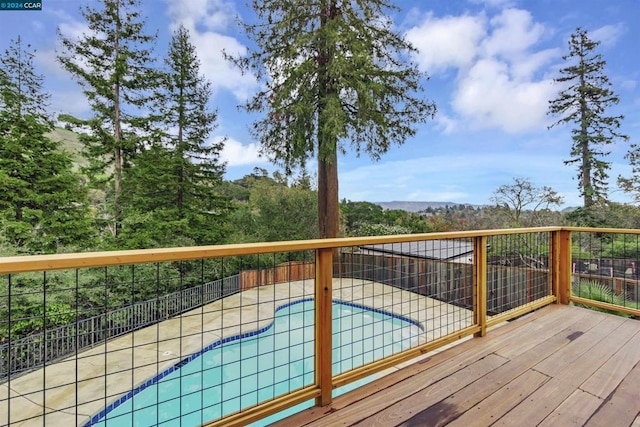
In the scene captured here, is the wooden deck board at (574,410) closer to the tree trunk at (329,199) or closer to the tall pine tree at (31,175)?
the tree trunk at (329,199)

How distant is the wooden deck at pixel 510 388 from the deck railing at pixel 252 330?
13cm

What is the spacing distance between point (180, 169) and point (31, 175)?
14.2 feet

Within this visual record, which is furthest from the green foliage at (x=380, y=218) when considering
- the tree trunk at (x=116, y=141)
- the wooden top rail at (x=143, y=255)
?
the wooden top rail at (x=143, y=255)

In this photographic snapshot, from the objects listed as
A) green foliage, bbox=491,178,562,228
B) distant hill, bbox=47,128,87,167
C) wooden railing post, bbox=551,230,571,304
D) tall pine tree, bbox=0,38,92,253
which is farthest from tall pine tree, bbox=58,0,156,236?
green foliage, bbox=491,178,562,228

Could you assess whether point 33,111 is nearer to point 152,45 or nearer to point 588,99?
point 152,45

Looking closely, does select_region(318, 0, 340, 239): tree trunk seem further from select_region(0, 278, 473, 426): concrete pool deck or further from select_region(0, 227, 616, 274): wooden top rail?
select_region(0, 227, 616, 274): wooden top rail

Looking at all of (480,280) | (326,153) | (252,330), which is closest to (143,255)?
(480,280)

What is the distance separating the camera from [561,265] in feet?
12.4

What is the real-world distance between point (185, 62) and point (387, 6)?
7.62 m

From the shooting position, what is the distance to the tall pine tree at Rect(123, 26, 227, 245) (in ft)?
37.2

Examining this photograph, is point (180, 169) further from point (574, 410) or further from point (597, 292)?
point (574, 410)

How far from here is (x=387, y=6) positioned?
1044 cm

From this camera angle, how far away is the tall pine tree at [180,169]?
37.2ft

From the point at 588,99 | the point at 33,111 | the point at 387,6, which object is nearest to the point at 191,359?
the point at 33,111
